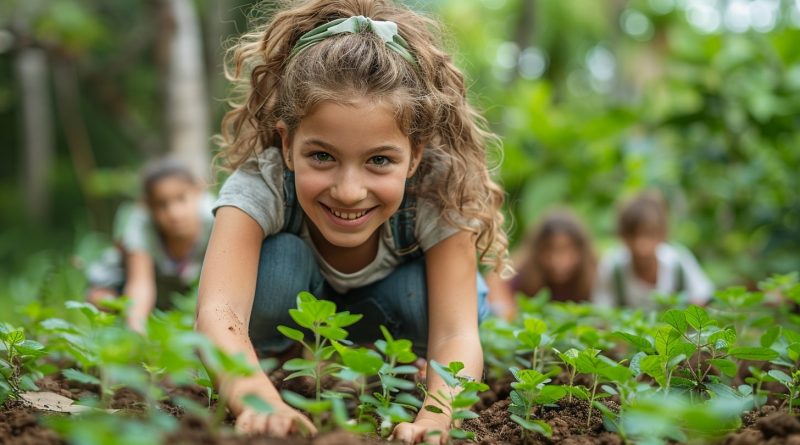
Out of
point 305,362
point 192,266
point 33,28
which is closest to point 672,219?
point 192,266

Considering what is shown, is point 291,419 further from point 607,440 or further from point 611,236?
point 611,236

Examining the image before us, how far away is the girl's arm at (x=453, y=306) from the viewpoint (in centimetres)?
175

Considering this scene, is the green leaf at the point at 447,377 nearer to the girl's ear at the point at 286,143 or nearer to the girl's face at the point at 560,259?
the girl's ear at the point at 286,143

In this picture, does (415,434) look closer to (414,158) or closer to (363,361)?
(363,361)

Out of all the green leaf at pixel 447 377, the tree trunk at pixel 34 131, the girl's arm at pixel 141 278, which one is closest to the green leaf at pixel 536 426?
the green leaf at pixel 447 377

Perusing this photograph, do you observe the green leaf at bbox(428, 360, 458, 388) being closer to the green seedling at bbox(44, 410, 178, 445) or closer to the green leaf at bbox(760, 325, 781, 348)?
the green seedling at bbox(44, 410, 178, 445)

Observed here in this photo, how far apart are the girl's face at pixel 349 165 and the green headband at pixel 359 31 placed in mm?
215

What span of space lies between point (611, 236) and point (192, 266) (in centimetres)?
345

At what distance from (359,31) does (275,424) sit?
1003mm

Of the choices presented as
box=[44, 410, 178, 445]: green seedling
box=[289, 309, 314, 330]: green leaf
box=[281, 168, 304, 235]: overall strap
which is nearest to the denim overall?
box=[281, 168, 304, 235]: overall strap

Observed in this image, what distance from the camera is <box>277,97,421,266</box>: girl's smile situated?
5.54 ft

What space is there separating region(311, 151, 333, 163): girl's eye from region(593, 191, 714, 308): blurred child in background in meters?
3.09

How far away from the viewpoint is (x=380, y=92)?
1.74 m

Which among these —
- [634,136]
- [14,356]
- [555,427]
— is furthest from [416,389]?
[634,136]
